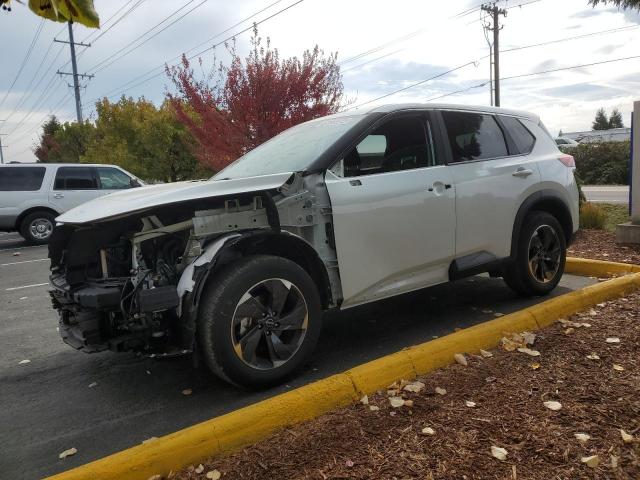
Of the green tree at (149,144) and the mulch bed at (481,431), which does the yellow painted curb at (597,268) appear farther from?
the green tree at (149,144)

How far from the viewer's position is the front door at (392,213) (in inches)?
136

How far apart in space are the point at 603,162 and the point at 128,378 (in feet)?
97.3

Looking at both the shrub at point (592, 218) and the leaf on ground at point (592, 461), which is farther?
the shrub at point (592, 218)

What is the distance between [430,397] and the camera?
2.90 m

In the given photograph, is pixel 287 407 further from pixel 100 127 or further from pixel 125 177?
pixel 100 127

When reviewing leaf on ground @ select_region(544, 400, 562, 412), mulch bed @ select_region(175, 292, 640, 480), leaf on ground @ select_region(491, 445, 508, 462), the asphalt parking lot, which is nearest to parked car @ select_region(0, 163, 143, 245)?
the asphalt parking lot

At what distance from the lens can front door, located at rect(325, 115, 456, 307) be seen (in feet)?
11.4

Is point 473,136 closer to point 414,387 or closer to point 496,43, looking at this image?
point 414,387

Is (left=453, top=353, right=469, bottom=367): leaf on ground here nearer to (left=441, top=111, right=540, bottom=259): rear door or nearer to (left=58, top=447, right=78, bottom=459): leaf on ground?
(left=441, top=111, right=540, bottom=259): rear door

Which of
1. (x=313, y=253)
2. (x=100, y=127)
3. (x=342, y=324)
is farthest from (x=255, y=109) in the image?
(x=100, y=127)

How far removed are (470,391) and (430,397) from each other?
0.24 m

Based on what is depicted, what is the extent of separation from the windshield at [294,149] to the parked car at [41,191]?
9.47 m

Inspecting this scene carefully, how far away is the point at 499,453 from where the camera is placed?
2.32 metres

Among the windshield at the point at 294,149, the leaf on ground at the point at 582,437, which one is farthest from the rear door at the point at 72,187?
the leaf on ground at the point at 582,437
